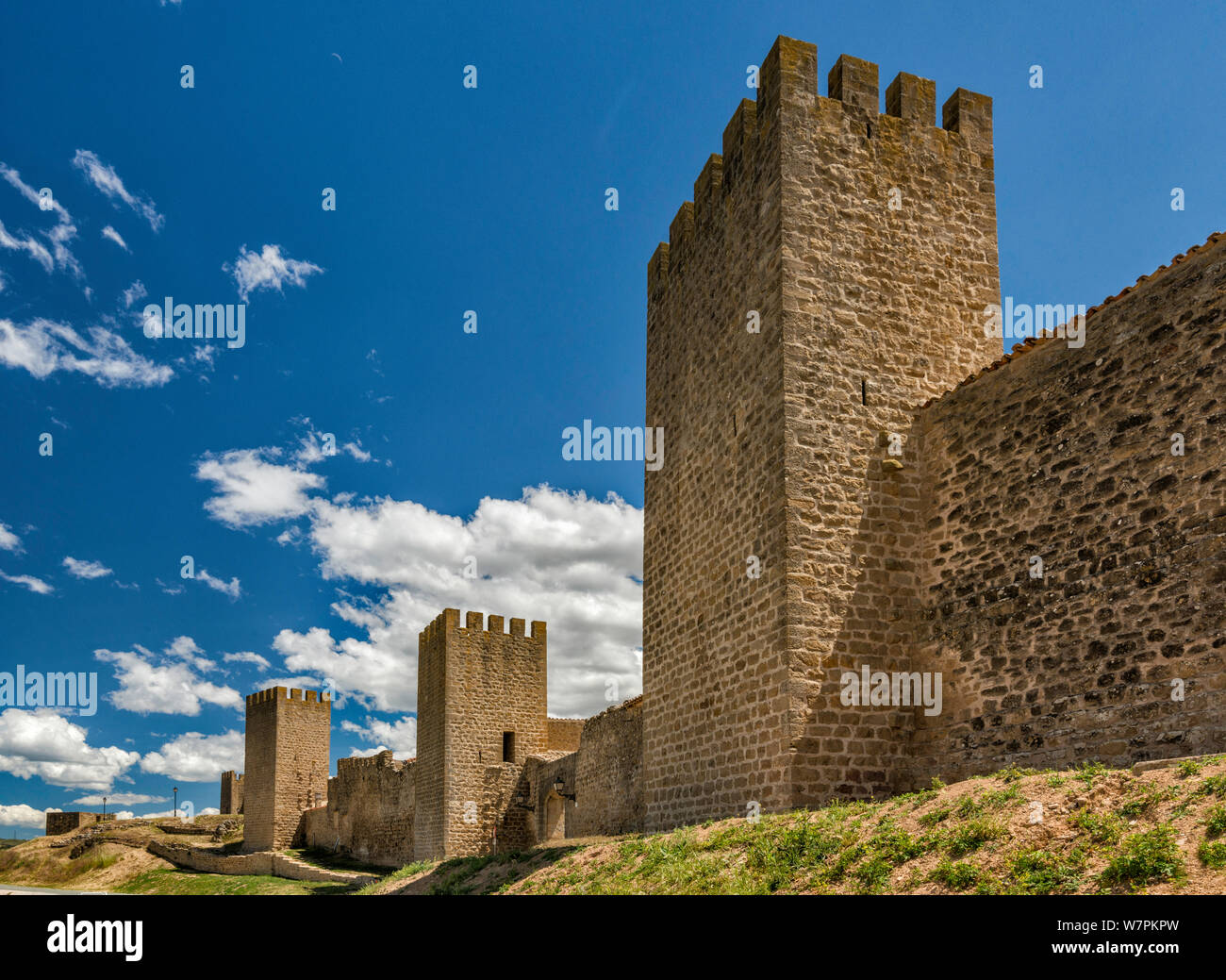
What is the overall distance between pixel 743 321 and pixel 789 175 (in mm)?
1675

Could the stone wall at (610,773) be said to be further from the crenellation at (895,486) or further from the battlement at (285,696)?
the battlement at (285,696)

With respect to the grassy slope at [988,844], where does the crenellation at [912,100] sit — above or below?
above

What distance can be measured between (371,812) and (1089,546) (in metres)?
27.9

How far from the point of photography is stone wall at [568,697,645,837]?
58.5 ft

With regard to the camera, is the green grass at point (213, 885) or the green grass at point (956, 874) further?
the green grass at point (213, 885)

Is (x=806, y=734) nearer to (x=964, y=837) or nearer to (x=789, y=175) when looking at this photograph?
(x=964, y=837)

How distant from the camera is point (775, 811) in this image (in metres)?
9.27

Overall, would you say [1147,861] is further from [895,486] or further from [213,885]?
[213,885]

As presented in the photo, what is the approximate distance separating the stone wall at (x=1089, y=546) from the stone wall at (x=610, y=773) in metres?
8.85

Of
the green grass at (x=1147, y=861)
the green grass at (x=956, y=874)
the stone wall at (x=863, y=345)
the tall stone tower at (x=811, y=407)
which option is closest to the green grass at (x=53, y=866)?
the tall stone tower at (x=811, y=407)

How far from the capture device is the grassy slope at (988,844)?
4609 mm

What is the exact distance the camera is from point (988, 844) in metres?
5.49

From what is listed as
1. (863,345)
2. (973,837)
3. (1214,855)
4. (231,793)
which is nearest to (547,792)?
(863,345)
